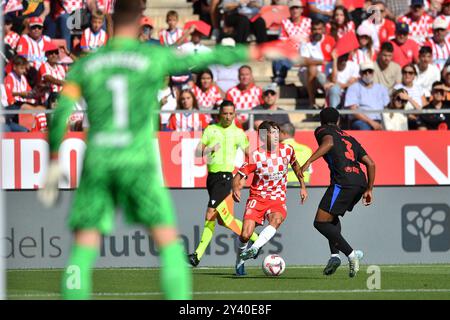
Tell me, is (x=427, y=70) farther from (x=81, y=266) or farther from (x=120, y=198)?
(x=81, y=266)

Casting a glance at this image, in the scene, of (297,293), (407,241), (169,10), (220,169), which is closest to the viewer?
(297,293)

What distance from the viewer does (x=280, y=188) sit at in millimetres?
15953

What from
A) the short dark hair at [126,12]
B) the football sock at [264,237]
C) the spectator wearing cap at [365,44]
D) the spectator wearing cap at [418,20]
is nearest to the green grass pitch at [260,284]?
the football sock at [264,237]

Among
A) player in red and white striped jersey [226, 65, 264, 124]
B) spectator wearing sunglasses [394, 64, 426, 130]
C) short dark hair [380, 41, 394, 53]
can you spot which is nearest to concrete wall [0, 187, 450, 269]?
player in red and white striped jersey [226, 65, 264, 124]

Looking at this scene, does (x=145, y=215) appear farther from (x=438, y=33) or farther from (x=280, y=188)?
(x=438, y=33)

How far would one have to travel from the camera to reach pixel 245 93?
20672mm

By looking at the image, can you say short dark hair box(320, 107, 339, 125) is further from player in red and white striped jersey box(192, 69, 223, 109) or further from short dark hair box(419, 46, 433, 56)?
short dark hair box(419, 46, 433, 56)

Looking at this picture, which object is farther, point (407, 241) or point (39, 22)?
point (39, 22)

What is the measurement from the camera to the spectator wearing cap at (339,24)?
22562 millimetres

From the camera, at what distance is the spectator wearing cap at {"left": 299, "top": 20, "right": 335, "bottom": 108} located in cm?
2141

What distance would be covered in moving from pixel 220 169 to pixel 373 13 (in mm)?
6894

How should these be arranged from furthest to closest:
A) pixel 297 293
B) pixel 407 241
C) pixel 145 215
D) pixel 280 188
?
1. pixel 407 241
2. pixel 280 188
3. pixel 297 293
4. pixel 145 215

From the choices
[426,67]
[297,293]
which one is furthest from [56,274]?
[426,67]

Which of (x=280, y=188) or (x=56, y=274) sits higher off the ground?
(x=280, y=188)
